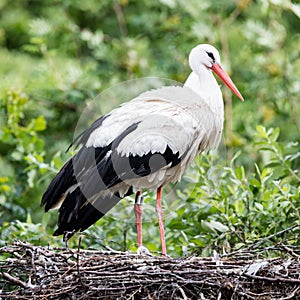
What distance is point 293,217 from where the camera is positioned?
727 centimetres

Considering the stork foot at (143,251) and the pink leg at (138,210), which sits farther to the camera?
the pink leg at (138,210)

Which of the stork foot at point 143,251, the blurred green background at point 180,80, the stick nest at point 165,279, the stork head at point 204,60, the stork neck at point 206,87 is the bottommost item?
the blurred green background at point 180,80

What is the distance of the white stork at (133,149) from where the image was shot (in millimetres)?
6945

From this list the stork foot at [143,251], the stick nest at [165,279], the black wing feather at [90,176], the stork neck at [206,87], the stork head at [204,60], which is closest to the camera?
the stick nest at [165,279]

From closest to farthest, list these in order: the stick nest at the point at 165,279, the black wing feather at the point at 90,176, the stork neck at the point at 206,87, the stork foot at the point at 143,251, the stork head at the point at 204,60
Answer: the stick nest at the point at 165,279 → the stork foot at the point at 143,251 → the black wing feather at the point at 90,176 → the stork neck at the point at 206,87 → the stork head at the point at 204,60

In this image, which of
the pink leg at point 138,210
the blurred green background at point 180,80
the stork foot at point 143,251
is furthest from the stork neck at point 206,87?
the stork foot at point 143,251

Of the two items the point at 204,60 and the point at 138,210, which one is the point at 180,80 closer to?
the point at 204,60

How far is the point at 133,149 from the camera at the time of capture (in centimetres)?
698

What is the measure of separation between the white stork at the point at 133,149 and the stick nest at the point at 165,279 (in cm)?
83

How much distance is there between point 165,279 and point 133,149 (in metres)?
1.48

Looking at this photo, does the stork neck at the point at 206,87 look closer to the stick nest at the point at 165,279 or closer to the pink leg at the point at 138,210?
the pink leg at the point at 138,210

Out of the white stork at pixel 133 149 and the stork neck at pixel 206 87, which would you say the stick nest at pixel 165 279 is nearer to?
the white stork at pixel 133 149

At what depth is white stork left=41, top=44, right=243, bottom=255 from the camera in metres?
6.95

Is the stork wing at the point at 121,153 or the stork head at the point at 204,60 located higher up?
the stork head at the point at 204,60
